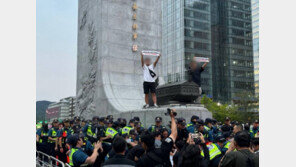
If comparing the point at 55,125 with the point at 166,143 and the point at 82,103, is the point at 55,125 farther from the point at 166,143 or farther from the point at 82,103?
Answer: the point at 82,103

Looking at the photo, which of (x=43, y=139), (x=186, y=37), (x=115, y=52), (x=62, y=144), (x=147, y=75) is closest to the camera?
(x=62, y=144)

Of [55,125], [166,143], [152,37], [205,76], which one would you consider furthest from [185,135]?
[205,76]

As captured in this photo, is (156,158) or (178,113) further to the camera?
(178,113)

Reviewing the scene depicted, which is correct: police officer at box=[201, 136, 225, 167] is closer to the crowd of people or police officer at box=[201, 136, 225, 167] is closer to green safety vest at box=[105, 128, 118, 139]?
the crowd of people

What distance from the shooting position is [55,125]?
9.39 m

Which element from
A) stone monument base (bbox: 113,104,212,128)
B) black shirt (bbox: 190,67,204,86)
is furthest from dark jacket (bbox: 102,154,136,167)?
black shirt (bbox: 190,67,204,86)

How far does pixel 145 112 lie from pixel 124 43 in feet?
27.9

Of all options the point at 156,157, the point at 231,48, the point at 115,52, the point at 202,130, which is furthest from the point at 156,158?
the point at 231,48

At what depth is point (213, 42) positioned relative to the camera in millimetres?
74000

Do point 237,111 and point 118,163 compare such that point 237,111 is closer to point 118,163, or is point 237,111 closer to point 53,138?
point 53,138

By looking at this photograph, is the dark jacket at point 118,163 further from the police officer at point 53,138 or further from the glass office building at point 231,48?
the glass office building at point 231,48

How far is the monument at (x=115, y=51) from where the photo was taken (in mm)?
18938

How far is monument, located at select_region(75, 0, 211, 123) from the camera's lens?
18.9 meters

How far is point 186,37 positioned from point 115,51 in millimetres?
51703
